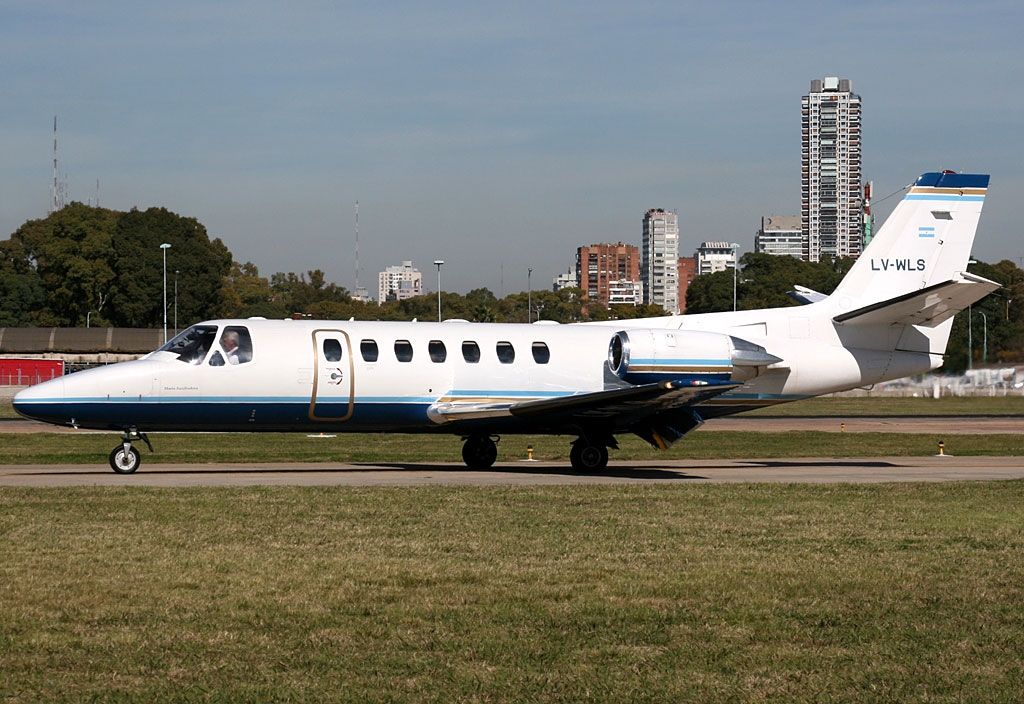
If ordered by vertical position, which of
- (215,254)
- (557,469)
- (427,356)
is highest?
(215,254)

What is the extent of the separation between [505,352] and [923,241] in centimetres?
1052

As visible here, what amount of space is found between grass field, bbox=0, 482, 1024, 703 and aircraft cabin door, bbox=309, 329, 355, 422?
6.78 metres

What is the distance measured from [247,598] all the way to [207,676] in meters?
2.57

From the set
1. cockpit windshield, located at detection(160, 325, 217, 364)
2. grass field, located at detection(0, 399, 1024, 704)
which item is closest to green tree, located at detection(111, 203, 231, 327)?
cockpit windshield, located at detection(160, 325, 217, 364)

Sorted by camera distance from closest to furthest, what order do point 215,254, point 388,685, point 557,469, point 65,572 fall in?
point 388,685 → point 65,572 → point 557,469 → point 215,254

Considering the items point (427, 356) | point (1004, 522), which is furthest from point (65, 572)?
point (427, 356)

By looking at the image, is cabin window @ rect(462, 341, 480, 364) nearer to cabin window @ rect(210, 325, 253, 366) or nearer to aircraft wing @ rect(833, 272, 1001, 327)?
cabin window @ rect(210, 325, 253, 366)

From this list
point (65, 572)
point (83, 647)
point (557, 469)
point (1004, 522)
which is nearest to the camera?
point (83, 647)

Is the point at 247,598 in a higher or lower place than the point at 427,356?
lower

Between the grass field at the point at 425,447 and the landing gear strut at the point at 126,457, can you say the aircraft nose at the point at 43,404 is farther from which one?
the grass field at the point at 425,447

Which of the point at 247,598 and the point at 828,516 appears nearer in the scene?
the point at 247,598

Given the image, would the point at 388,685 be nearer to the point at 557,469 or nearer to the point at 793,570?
the point at 793,570

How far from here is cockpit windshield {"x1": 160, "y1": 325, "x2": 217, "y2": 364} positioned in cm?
2436

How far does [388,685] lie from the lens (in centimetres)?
819
